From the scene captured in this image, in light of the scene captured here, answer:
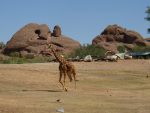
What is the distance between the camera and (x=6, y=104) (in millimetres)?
17688

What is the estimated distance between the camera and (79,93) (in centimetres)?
2373

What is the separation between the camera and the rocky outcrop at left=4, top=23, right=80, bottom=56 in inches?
3767

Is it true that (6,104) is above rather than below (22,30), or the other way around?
below

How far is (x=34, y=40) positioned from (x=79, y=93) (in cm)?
7388

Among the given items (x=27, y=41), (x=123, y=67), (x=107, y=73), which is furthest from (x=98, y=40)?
(x=107, y=73)

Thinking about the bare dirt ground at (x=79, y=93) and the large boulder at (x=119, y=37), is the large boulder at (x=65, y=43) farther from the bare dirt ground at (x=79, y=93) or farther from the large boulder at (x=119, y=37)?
the bare dirt ground at (x=79, y=93)

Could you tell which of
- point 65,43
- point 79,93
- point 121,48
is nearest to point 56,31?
point 65,43

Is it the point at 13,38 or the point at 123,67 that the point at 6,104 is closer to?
the point at 123,67

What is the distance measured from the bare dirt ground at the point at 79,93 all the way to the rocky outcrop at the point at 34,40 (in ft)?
169

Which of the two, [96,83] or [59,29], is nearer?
[96,83]

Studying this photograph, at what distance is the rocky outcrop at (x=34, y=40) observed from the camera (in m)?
95.7

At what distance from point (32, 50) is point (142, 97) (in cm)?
7200

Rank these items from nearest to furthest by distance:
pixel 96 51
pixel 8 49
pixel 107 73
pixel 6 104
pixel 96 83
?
pixel 6 104
pixel 96 83
pixel 107 73
pixel 96 51
pixel 8 49

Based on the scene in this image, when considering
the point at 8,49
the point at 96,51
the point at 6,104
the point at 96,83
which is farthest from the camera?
the point at 8,49
